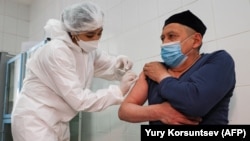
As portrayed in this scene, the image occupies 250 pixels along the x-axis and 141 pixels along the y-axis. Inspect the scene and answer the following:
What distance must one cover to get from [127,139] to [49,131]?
0.51 m

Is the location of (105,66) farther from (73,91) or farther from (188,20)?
(188,20)

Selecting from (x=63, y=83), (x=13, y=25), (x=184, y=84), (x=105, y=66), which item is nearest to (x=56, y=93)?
(x=63, y=83)

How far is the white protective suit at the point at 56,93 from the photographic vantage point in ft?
4.18

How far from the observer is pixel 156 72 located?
104 cm

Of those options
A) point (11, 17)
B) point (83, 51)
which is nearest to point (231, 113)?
point (83, 51)

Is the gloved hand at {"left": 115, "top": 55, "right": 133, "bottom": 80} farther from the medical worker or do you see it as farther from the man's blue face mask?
the man's blue face mask

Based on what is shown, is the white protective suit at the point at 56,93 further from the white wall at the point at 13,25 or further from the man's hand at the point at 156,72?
the white wall at the point at 13,25

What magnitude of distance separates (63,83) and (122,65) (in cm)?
40

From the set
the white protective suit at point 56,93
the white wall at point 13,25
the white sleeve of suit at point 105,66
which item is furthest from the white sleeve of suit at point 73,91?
the white wall at point 13,25

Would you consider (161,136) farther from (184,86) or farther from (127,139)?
(127,139)

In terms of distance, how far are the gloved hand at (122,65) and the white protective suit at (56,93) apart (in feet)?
0.54

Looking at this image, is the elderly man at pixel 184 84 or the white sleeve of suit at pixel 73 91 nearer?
the elderly man at pixel 184 84

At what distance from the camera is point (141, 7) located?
5.49 feet

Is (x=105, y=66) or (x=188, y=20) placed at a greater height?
(x=188, y=20)
